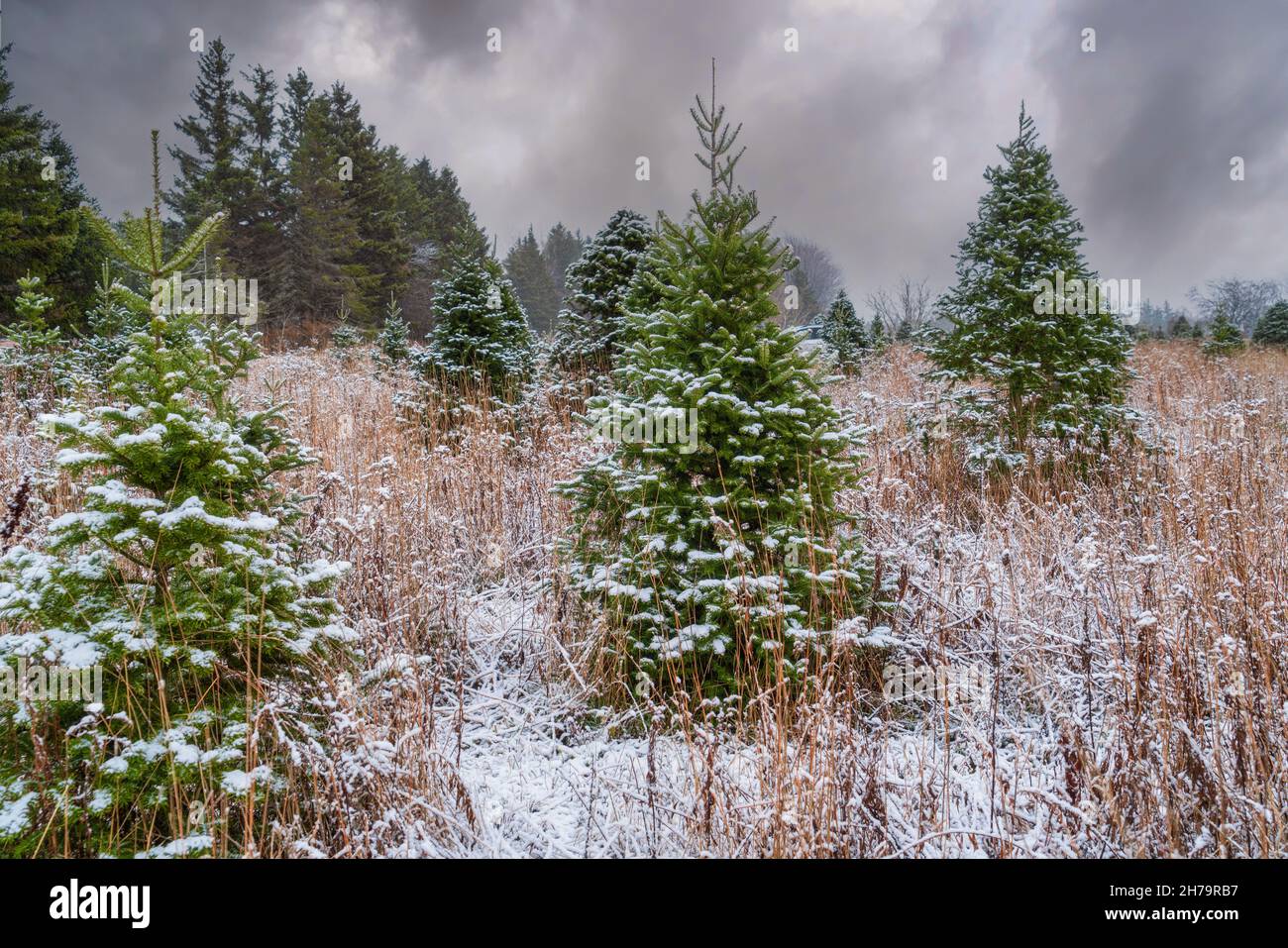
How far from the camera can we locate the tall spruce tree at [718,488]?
2895 mm

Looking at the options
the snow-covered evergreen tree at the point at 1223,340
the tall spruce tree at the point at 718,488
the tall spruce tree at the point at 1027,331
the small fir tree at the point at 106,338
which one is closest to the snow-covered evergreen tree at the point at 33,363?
the small fir tree at the point at 106,338

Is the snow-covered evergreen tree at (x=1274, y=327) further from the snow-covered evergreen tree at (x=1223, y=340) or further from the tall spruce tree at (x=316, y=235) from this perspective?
the tall spruce tree at (x=316, y=235)

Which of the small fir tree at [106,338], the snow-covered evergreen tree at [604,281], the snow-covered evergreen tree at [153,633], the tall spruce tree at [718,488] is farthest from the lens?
the snow-covered evergreen tree at [604,281]

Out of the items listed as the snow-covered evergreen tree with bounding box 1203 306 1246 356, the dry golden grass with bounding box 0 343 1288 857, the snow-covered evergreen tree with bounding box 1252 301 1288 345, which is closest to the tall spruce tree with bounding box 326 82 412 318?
the dry golden grass with bounding box 0 343 1288 857

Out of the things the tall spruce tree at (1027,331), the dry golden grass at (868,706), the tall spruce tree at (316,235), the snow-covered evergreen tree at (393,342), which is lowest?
the dry golden grass at (868,706)

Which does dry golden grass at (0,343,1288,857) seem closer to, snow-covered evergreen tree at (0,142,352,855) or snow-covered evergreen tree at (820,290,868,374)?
snow-covered evergreen tree at (0,142,352,855)

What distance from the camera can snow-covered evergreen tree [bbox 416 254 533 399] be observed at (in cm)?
806

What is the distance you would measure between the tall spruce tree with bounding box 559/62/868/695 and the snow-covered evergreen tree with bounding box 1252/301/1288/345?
26.5 meters

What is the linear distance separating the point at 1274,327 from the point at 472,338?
2738 centimetres

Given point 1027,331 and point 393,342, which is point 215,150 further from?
point 1027,331

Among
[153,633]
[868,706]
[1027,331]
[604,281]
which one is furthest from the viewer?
[604,281]

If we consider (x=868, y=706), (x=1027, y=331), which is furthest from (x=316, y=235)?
(x=868, y=706)

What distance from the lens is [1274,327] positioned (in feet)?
66.2

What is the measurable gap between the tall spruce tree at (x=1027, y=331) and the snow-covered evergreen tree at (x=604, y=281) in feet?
14.4
